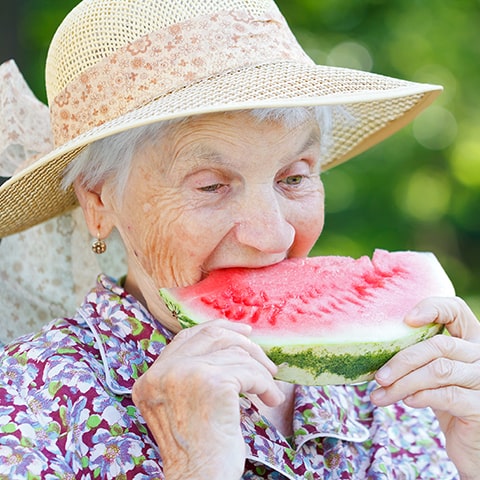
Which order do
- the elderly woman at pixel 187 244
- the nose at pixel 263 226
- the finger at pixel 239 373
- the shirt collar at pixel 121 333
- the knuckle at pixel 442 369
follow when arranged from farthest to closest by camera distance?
1. the shirt collar at pixel 121 333
2. the nose at pixel 263 226
3. the knuckle at pixel 442 369
4. the elderly woman at pixel 187 244
5. the finger at pixel 239 373

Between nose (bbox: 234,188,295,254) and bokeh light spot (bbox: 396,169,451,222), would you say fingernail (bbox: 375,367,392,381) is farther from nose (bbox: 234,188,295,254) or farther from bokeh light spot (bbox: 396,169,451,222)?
bokeh light spot (bbox: 396,169,451,222)

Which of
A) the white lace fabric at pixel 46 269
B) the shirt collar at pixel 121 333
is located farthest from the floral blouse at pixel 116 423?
the white lace fabric at pixel 46 269

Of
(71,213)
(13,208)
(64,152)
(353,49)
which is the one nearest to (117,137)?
(64,152)

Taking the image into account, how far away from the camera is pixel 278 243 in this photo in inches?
92.4

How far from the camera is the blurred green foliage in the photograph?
25.2 ft

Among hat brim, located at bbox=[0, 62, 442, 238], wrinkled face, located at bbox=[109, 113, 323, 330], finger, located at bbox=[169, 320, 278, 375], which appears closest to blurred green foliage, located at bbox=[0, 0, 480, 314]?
hat brim, located at bbox=[0, 62, 442, 238]

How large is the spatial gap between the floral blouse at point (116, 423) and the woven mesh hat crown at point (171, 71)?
1.52ft

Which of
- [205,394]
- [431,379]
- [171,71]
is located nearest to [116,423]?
[205,394]

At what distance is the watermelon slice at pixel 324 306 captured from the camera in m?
2.18

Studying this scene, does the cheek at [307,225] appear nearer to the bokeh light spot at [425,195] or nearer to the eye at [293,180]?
the eye at [293,180]

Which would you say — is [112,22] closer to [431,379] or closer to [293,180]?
[293,180]

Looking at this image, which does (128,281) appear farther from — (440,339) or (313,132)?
(440,339)

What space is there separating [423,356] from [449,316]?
0.15 metres

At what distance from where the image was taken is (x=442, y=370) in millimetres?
2227
